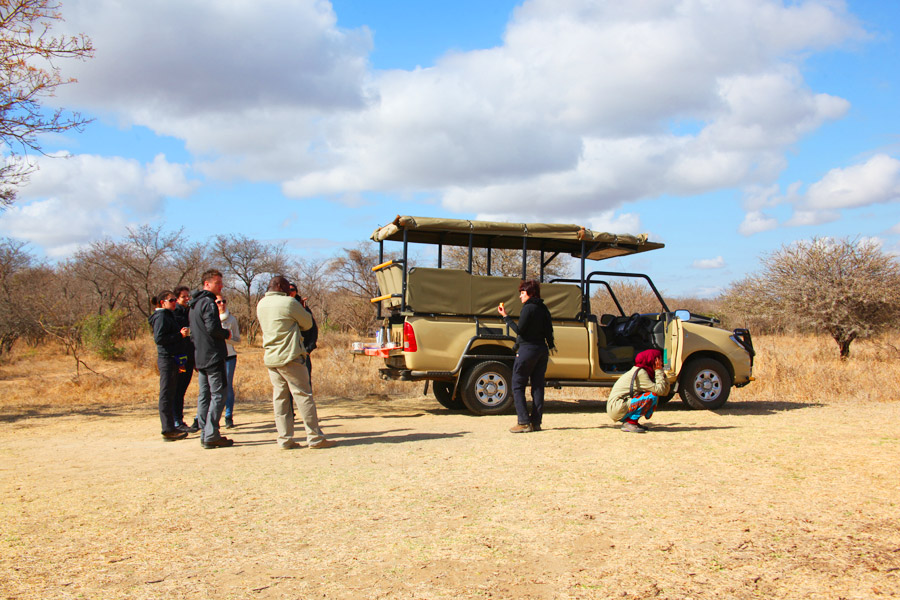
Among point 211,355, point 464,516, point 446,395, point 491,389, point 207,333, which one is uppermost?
point 207,333

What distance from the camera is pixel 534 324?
7.98 metres

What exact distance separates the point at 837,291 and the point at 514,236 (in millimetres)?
15134

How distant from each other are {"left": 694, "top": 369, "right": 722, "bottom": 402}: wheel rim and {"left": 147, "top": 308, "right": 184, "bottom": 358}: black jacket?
278 inches

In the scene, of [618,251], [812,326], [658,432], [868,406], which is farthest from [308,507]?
[812,326]

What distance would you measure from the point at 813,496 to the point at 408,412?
649 centimetres

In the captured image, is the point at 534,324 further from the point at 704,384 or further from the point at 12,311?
the point at 12,311

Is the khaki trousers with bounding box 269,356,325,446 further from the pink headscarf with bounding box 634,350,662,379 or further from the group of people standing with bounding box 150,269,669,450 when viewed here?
the pink headscarf with bounding box 634,350,662,379

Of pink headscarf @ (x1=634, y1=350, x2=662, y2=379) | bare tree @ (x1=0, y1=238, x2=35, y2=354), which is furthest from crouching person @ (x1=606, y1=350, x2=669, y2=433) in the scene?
bare tree @ (x1=0, y1=238, x2=35, y2=354)

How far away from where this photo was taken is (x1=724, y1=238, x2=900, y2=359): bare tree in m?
20.3

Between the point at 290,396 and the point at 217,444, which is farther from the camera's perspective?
the point at 217,444

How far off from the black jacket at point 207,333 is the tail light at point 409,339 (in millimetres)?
2559

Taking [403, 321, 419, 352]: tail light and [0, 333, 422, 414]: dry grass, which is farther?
[0, 333, 422, 414]: dry grass

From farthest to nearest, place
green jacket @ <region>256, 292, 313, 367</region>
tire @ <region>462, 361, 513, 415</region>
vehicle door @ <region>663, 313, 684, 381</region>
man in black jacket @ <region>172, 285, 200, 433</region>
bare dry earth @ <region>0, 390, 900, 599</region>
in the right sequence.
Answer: vehicle door @ <region>663, 313, 684, 381</region> < tire @ <region>462, 361, 513, 415</region> < man in black jacket @ <region>172, 285, 200, 433</region> < green jacket @ <region>256, 292, 313, 367</region> < bare dry earth @ <region>0, 390, 900, 599</region>

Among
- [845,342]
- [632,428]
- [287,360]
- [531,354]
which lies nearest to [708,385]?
[632,428]
